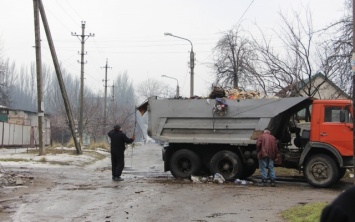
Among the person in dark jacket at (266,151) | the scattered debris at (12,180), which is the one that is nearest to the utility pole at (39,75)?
the scattered debris at (12,180)

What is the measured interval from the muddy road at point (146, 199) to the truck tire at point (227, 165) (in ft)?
2.42

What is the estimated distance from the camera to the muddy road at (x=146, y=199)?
8461mm

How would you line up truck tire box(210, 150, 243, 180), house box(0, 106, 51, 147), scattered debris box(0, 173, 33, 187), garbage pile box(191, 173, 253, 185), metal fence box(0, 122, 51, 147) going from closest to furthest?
1. scattered debris box(0, 173, 33, 187)
2. garbage pile box(191, 173, 253, 185)
3. truck tire box(210, 150, 243, 180)
4. metal fence box(0, 122, 51, 147)
5. house box(0, 106, 51, 147)

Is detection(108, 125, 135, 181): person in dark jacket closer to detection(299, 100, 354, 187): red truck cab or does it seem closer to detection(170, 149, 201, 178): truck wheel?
detection(170, 149, 201, 178): truck wheel

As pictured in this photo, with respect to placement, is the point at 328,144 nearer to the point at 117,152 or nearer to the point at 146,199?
the point at 146,199

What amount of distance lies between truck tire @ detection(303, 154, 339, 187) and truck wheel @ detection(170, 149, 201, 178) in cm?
348

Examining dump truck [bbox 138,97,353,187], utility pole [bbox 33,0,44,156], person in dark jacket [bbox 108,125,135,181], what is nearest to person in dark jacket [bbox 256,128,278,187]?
dump truck [bbox 138,97,353,187]

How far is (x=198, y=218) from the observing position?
8.25 metres

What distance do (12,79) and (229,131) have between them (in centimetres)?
8650

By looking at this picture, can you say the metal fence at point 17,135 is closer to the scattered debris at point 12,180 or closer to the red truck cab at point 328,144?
the scattered debris at point 12,180

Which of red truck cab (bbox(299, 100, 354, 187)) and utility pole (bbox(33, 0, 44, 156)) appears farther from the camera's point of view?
utility pole (bbox(33, 0, 44, 156))

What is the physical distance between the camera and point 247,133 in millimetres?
14086

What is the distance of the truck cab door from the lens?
12922mm

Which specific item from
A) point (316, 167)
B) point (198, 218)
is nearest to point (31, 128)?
point (316, 167)
